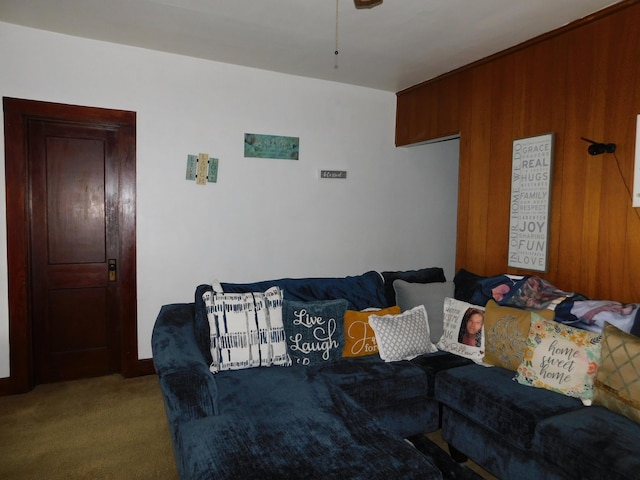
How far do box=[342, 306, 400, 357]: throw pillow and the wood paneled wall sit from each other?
1304 millimetres

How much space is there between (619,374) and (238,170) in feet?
9.85

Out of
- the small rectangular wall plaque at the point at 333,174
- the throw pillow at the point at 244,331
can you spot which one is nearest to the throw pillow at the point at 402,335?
the throw pillow at the point at 244,331

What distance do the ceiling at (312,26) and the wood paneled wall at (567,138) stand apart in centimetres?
17

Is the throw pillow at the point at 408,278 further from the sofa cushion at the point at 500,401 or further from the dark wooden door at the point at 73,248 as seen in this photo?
the dark wooden door at the point at 73,248

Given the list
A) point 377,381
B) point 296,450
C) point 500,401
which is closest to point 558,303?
point 500,401

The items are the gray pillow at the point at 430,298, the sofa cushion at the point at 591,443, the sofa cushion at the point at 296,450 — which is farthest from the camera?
the gray pillow at the point at 430,298

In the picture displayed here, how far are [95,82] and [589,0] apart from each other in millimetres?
3356

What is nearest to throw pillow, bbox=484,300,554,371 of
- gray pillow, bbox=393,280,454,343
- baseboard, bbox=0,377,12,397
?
gray pillow, bbox=393,280,454,343

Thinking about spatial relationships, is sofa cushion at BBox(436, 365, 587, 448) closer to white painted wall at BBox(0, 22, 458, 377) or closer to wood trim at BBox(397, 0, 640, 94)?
white painted wall at BBox(0, 22, 458, 377)

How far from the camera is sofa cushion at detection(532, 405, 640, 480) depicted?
1.62 m

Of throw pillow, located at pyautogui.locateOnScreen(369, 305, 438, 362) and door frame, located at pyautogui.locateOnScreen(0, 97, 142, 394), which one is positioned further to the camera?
door frame, located at pyautogui.locateOnScreen(0, 97, 142, 394)

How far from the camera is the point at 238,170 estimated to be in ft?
12.2

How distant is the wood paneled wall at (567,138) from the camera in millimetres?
2520

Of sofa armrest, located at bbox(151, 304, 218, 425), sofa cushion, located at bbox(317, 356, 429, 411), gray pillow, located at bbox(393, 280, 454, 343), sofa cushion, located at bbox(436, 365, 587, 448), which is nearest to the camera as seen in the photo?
sofa armrest, located at bbox(151, 304, 218, 425)
